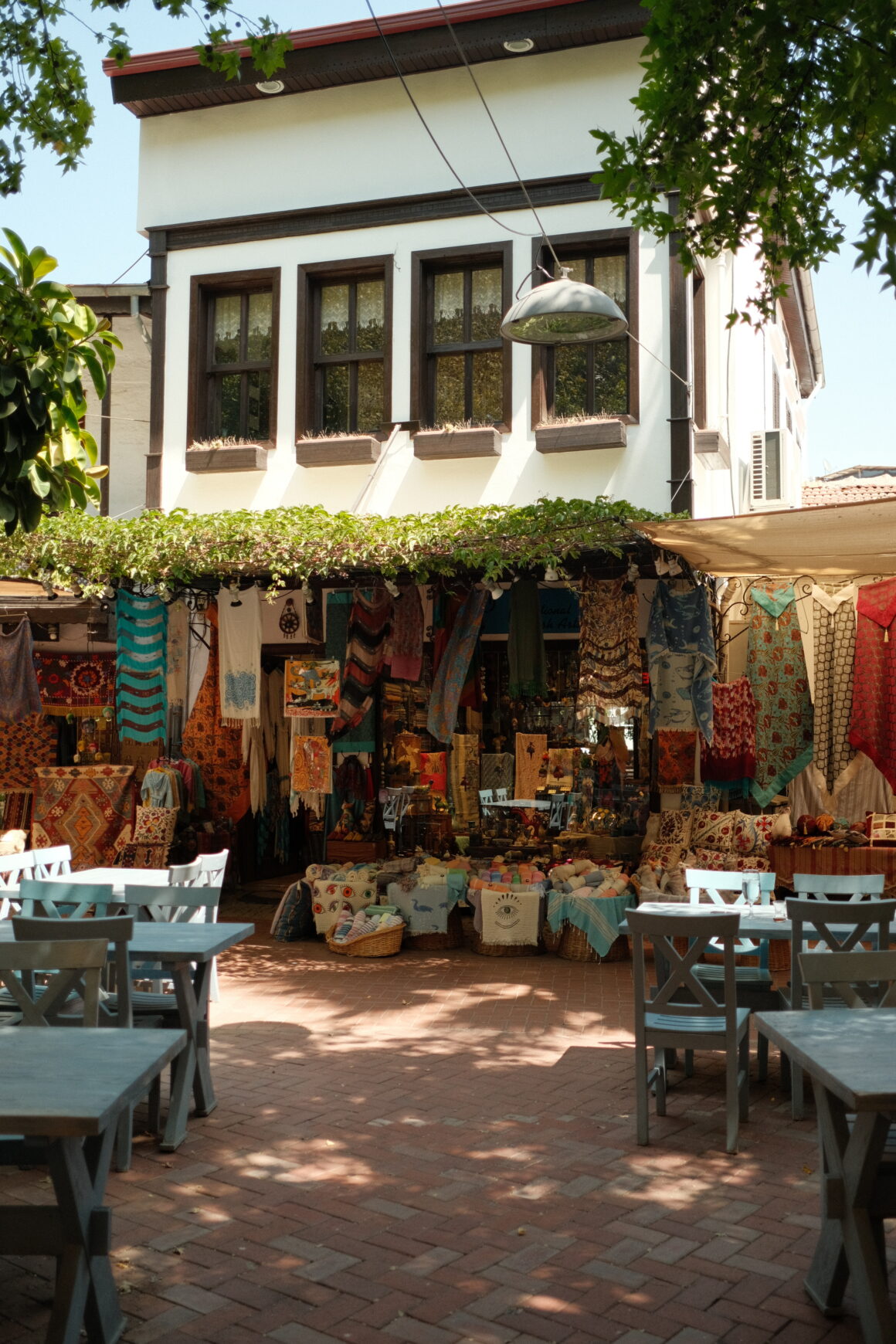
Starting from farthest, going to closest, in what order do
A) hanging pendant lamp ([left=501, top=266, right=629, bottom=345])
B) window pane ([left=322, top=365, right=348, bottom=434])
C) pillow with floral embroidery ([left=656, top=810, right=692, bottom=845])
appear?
1. window pane ([left=322, top=365, right=348, bottom=434])
2. pillow with floral embroidery ([left=656, top=810, right=692, bottom=845])
3. hanging pendant lamp ([left=501, top=266, right=629, bottom=345])

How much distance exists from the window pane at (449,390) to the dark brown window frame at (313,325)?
1.55 ft

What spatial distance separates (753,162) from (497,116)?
20.8 ft

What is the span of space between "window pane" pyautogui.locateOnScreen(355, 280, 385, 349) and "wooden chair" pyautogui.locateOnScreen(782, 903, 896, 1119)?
8036 millimetres

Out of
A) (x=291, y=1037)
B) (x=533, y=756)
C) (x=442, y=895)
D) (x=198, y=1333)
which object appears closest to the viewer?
(x=198, y=1333)

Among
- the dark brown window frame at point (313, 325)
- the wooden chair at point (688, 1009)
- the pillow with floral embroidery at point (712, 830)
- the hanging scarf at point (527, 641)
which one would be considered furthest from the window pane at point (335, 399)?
the wooden chair at point (688, 1009)

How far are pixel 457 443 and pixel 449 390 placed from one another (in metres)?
0.79

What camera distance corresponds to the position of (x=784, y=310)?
16.4m

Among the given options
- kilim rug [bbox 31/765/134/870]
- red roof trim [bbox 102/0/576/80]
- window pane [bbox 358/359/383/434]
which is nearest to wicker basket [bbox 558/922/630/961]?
kilim rug [bbox 31/765/134/870]

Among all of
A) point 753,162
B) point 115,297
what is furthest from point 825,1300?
point 115,297

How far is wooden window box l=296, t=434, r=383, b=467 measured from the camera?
38.0 feet

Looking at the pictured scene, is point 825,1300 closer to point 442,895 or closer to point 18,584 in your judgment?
point 442,895

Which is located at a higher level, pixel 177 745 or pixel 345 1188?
pixel 177 745

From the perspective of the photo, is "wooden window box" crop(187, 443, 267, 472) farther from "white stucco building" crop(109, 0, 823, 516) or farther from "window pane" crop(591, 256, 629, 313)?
"window pane" crop(591, 256, 629, 313)

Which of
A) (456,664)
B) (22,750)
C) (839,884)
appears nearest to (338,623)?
(456,664)
